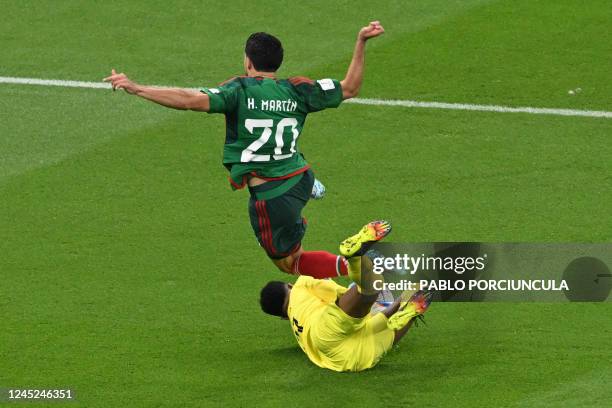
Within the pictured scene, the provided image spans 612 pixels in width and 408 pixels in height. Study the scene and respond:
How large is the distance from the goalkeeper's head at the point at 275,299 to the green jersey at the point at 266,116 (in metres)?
0.83

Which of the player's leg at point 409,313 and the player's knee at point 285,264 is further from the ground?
the player's knee at point 285,264

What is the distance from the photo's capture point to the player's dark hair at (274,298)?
11.4 metres

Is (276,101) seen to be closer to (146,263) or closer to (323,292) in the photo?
(323,292)

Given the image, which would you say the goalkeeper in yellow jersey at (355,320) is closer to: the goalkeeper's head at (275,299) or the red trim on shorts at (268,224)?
the goalkeeper's head at (275,299)

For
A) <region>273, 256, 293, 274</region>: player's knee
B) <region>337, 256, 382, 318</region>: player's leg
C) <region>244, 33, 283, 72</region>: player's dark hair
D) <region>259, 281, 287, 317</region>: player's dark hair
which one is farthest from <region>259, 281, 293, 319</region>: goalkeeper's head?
<region>244, 33, 283, 72</region>: player's dark hair

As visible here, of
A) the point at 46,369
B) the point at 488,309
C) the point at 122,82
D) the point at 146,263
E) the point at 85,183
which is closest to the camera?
the point at 122,82

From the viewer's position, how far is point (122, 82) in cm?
1017

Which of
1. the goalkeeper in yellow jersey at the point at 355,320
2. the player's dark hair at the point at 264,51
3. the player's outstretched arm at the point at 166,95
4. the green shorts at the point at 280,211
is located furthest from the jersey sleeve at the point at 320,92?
the goalkeeper in yellow jersey at the point at 355,320

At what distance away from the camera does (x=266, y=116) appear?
11.0 meters

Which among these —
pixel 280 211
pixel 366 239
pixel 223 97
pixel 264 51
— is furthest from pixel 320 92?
pixel 366 239

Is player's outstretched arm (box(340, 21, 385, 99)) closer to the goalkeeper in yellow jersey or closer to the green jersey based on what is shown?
the green jersey

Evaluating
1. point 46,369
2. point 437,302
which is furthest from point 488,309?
point 46,369

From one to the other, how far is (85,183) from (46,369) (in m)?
3.61

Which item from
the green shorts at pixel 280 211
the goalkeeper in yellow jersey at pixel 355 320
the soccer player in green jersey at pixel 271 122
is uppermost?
the soccer player in green jersey at pixel 271 122
